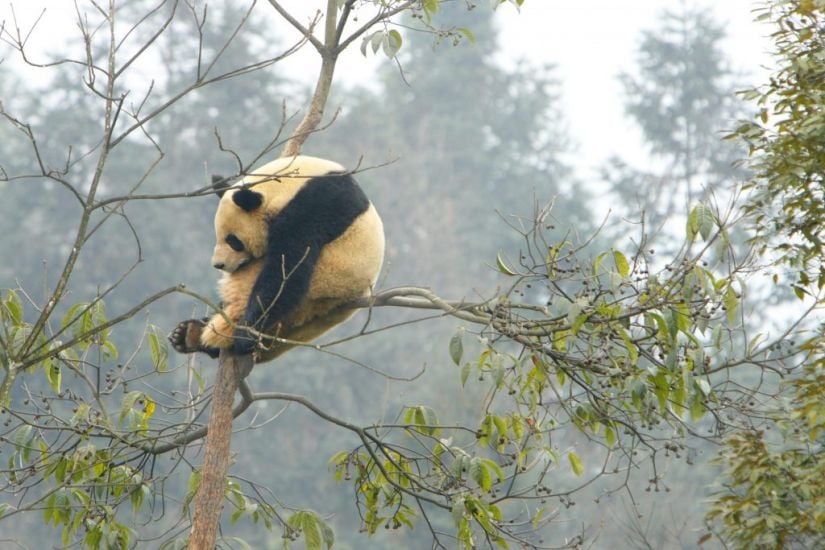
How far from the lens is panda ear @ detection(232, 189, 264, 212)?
4965 mm

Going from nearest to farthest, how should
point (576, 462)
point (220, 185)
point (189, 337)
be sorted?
point (220, 185) → point (576, 462) → point (189, 337)

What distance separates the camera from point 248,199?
500cm

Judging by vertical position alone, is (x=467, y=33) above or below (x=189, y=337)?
above

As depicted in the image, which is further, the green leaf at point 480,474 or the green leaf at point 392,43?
the green leaf at point 392,43

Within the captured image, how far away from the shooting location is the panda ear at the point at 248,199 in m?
4.96

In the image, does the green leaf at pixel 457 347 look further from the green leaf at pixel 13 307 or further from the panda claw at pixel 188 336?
the green leaf at pixel 13 307

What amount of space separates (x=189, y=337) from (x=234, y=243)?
1.70 feet

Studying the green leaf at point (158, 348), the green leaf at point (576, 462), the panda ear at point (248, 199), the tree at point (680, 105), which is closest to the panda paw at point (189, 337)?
the green leaf at point (158, 348)

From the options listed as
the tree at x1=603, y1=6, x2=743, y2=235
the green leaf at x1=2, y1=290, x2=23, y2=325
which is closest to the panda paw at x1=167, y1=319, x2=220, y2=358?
the green leaf at x1=2, y1=290, x2=23, y2=325

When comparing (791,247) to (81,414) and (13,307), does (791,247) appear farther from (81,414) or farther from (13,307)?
(13,307)

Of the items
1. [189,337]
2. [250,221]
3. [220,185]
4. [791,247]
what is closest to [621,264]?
[220,185]

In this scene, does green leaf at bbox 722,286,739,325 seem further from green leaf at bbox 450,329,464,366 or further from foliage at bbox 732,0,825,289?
foliage at bbox 732,0,825,289

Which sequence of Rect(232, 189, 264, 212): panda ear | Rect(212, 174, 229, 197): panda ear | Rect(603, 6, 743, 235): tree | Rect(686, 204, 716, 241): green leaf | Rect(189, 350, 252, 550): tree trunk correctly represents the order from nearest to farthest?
Rect(212, 174, 229, 197): panda ear
Rect(686, 204, 716, 241): green leaf
Rect(189, 350, 252, 550): tree trunk
Rect(232, 189, 264, 212): panda ear
Rect(603, 6, 743, 235): tree

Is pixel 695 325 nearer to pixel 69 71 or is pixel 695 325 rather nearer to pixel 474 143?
pixel 69 71
